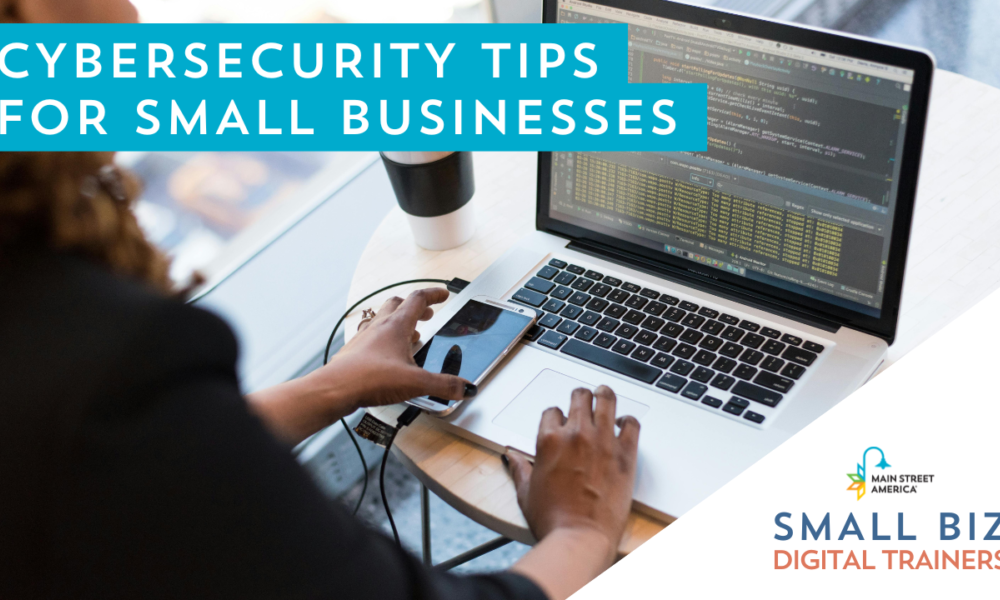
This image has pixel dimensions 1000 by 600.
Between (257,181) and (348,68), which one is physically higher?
(348,68)

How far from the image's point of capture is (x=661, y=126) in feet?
3.22

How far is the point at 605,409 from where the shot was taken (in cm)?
89

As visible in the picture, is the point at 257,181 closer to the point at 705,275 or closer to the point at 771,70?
the point at 705,275

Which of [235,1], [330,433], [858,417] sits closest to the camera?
[858,417]

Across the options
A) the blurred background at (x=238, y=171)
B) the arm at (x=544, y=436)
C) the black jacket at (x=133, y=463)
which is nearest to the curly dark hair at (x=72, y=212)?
the black jacket at (x=133, y=463)

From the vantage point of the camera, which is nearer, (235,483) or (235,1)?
(235,483)

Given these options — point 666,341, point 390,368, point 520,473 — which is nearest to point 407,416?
point 390,368

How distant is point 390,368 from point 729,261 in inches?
17.3

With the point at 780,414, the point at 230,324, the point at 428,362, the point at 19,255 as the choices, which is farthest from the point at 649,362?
the point at 19,255

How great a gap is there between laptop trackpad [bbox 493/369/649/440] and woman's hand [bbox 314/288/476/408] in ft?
0.17

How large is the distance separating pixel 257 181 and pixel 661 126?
1191mm

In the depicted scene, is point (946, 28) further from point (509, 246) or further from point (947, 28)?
point (509, 246)

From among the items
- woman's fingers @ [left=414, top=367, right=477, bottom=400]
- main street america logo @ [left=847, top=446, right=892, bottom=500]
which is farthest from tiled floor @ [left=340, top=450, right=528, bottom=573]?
main street america logo @ [left=847, top=446, right=892, bottom=500]

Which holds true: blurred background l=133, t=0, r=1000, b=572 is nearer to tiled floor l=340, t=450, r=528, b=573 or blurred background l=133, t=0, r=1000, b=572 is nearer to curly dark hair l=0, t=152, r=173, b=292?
tiled floor l=340, t=450, r=528, b=573
